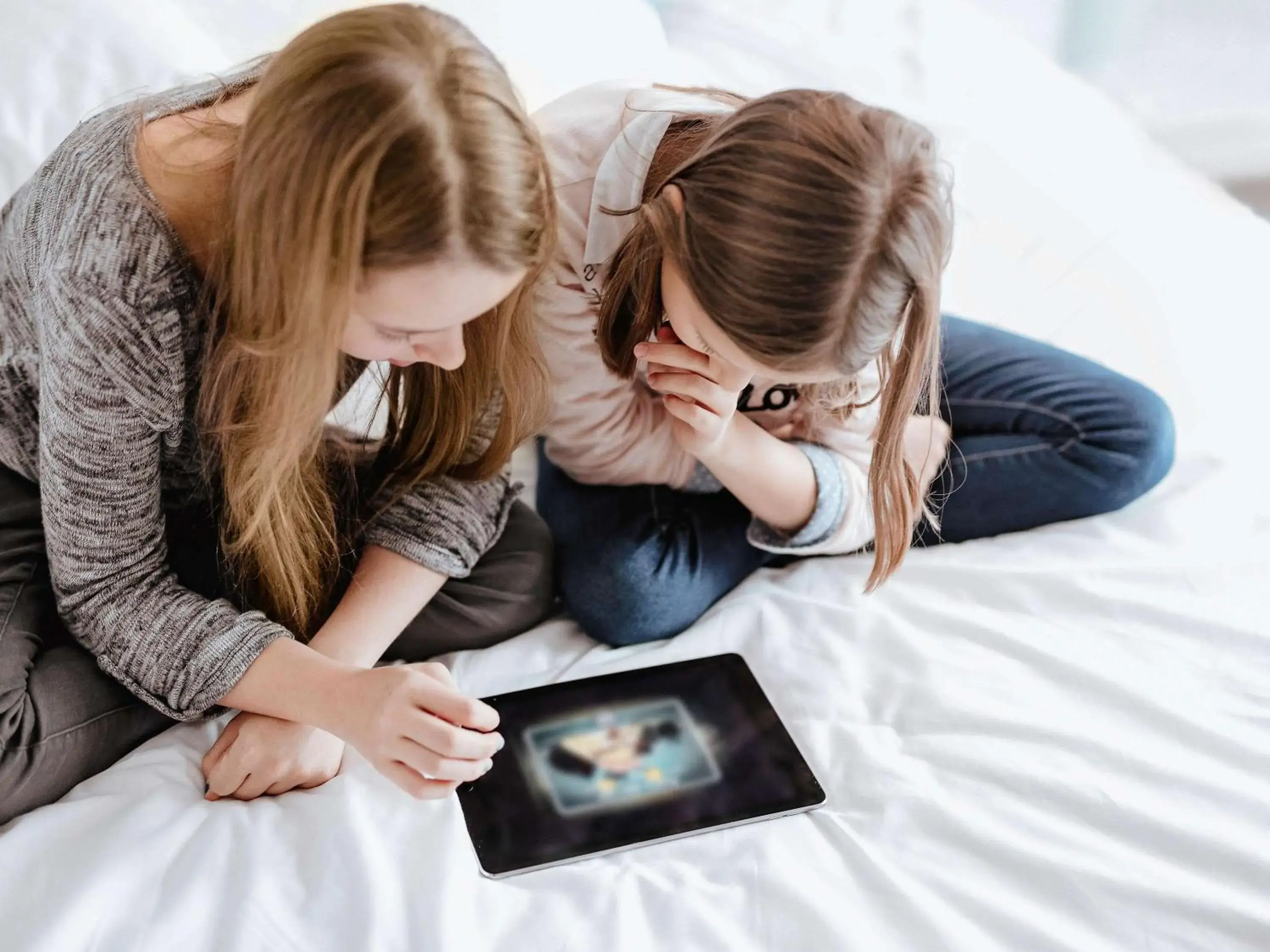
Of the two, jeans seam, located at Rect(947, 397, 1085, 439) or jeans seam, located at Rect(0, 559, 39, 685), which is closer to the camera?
jeans seam, located at Rect(0, 559, 39, 685)

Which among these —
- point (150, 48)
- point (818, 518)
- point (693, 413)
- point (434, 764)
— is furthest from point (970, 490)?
point (150, 48)

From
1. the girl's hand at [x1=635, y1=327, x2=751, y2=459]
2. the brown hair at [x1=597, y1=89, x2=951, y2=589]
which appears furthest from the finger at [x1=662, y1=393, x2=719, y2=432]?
the brown hair at [x1=597, y1=89, x2=951, y2=589]

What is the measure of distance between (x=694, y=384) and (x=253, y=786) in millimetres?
376

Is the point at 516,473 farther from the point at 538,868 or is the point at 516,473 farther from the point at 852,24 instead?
the point at 852,24

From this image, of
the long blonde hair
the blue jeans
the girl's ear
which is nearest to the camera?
the long blonde hair

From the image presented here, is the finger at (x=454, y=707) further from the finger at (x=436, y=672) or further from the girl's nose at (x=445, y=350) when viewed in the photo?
the girl's nose at (x=445, y=350)

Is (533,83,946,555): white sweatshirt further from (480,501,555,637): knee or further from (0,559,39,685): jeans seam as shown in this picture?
(0,559,39,685): jeans seam

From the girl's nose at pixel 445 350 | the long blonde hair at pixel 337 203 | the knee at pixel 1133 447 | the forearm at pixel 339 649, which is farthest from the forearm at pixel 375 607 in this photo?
the knee at pixel 1133 447

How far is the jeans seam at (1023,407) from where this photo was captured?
3.16ft

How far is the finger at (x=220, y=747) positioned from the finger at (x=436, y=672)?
119mm

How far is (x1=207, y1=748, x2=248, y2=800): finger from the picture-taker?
2.28 ft

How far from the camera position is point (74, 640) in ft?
2.52

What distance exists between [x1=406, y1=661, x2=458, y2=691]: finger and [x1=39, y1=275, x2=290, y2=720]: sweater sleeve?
10cm

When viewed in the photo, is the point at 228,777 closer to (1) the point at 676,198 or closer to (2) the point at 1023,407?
(1) the point at 676,198
